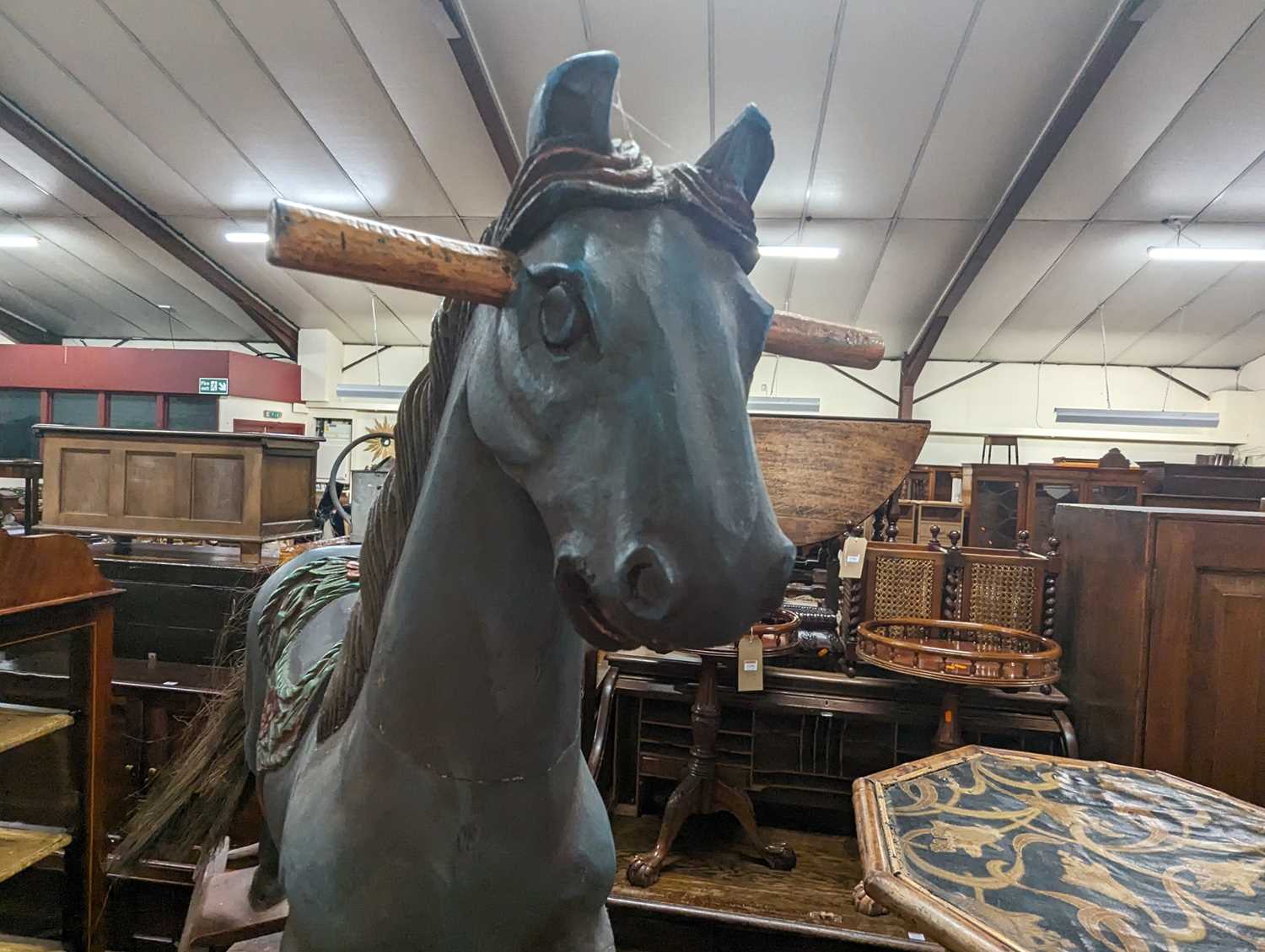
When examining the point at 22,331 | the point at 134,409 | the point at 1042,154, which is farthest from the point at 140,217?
the point at 1042,154

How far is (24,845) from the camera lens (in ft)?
5.19

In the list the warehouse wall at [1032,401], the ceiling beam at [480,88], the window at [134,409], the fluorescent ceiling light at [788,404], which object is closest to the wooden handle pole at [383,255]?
the ceiling beam at [480,88]

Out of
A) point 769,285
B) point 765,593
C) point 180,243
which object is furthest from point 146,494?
point 769,285

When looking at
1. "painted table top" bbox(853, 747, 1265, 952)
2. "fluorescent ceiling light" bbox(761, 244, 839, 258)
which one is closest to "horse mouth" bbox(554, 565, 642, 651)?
"painted table top" bbox(853, 747, 1265, 952)

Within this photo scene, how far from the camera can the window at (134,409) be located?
6312 millimetres

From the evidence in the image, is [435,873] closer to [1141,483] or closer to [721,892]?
[721,892]

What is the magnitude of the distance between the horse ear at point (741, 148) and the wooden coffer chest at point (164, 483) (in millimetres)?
2832

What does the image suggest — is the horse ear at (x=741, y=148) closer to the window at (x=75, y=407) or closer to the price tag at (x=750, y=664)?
the price tag at (x=750, y=664)

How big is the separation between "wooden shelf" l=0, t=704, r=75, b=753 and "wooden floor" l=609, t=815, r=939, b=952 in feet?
4.76

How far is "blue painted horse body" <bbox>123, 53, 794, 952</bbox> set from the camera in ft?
1.37

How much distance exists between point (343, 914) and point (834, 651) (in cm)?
203

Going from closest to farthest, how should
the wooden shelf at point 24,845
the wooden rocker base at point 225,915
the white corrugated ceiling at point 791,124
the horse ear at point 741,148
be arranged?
the horse ear at point 741,148
the wooden rocker base at point 225,915
the wooden shelf at point 24,845
the white corrugated ceiling at point 791,124

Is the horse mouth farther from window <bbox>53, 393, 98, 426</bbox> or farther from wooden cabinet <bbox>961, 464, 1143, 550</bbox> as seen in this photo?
window <bbox>53, 393, 98, 426</bbox>

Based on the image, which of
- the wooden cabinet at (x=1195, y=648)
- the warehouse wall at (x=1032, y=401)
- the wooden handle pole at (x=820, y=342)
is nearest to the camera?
the wooden handle pole at (x=820, y=342)
